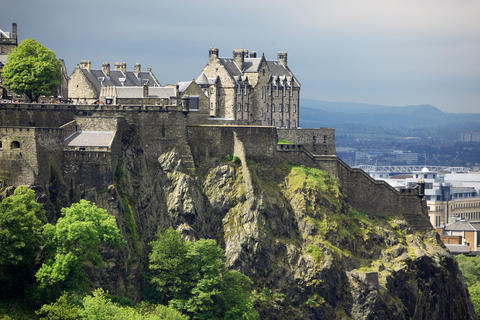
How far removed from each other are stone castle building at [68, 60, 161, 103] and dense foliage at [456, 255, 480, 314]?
57002 mm

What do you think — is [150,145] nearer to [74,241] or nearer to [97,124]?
[97,124]

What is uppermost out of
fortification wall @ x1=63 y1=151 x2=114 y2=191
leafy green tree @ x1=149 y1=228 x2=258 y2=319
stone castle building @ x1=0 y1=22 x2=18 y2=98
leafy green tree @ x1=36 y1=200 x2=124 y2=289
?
stone castle building @ x1=0 y1=22 x2=18 y2=98

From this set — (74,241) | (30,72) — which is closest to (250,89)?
(30,72)

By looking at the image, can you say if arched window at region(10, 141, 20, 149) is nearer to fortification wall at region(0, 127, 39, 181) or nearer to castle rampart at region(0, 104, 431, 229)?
fortification wall at region(0, 127, 39, 181)

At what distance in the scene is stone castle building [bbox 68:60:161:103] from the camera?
124 meters

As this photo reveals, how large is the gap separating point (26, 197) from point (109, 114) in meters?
22.8

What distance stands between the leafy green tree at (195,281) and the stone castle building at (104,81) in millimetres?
23447

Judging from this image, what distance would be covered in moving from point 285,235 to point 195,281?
51.5 ft

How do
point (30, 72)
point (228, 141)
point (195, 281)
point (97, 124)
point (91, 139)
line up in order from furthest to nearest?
point (228, 141) → point (30, 72) → point (97, 124) → point (91, 139) → point (195, 281)

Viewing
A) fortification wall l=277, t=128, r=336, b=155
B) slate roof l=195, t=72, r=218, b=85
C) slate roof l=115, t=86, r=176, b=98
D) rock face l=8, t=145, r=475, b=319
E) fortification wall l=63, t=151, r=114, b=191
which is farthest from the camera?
slate roof l=195, t=72, r=218, b=85

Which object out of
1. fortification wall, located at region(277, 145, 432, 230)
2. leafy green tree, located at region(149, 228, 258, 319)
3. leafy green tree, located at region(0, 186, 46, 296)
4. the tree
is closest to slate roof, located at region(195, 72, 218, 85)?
fortification wall, located at region(277, 145, 432, 230)

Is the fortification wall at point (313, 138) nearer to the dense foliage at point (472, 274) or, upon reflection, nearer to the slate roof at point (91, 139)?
the dense foliage at point (472, 274)

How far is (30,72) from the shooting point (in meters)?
114

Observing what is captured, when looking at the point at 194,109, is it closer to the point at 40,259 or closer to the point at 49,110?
the point at 49,110
